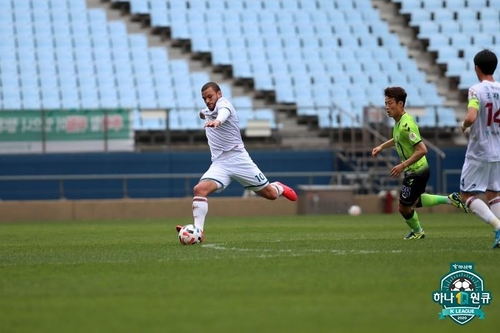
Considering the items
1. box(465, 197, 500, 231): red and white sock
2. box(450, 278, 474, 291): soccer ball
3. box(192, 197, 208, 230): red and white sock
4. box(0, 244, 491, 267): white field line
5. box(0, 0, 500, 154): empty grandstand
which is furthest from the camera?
box(0, 0, 500, 154): empty grandstand

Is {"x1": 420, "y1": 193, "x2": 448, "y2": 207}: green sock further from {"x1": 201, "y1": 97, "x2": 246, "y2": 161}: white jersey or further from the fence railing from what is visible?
the fence railing

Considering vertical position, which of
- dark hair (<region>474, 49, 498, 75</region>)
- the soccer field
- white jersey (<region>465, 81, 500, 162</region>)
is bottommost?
the soccer field

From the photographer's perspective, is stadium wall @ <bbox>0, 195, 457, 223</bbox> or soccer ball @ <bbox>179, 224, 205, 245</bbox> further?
stadium wall @ <bbox>0, 195, 457, 223</bbox>

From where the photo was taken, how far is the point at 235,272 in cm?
927

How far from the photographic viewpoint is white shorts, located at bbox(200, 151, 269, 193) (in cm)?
1334

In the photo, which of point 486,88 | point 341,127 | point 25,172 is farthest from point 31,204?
point 486,88

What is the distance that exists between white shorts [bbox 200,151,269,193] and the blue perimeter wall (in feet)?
39.1

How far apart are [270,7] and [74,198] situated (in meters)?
9.33

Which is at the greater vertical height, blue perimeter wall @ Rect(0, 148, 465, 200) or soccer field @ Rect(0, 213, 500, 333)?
blue perimeter wall @ Rect(0, 148, 465, 200)

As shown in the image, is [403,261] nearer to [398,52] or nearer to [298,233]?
[298,233]

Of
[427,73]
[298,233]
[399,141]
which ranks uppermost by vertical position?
[427,73]

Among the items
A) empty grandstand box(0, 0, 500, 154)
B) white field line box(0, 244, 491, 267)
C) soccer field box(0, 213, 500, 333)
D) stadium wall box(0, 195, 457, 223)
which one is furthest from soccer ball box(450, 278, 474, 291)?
empty grandstand box(0, 0, 500, 154)

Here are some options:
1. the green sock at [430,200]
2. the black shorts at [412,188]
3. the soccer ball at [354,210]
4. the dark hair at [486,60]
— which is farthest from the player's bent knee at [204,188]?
the soccer ball at [354,210]

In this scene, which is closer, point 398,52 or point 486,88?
point 486,88
